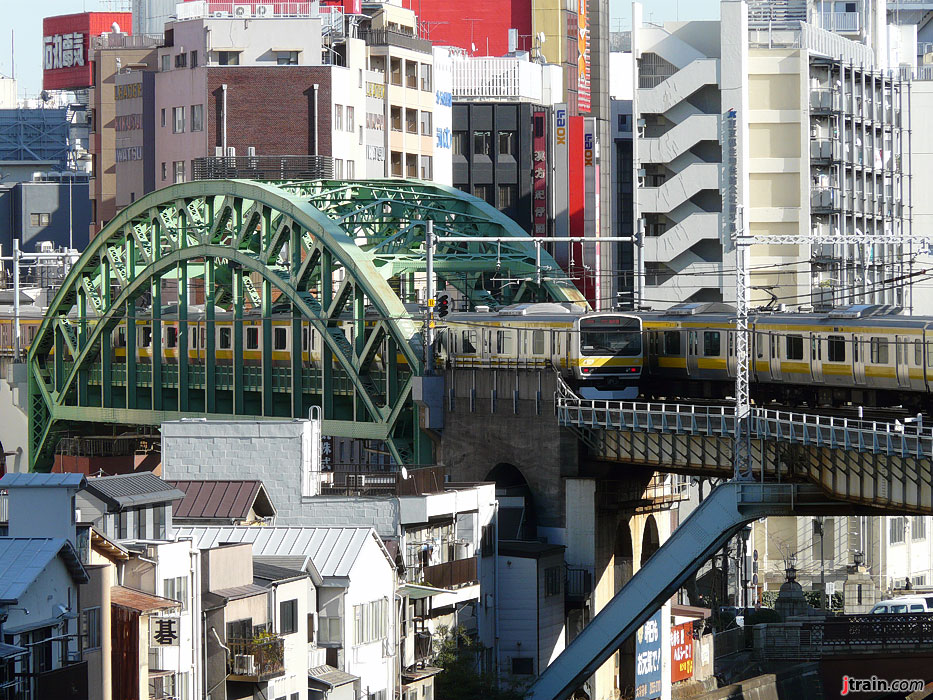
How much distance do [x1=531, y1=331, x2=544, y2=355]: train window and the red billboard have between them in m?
95.9

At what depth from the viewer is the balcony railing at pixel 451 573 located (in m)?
59.8

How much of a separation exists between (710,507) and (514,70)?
67.0 m

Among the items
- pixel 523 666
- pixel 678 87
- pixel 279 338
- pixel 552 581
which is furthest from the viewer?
pixel 678 87

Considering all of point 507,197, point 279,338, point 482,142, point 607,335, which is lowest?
point 607,335

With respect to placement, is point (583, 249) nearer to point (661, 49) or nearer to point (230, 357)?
point (661, 49)

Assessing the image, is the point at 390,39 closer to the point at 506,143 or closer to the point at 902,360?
the point at 506,143

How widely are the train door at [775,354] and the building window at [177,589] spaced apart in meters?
28.4

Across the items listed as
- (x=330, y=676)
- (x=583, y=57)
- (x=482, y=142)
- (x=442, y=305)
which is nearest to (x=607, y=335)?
(x=442, y=305)

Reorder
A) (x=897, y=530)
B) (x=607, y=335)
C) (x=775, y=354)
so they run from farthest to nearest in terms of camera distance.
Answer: (x=897, y=530) < (x=607, y=335) < (x=775, y=354)

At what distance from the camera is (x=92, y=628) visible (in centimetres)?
4103

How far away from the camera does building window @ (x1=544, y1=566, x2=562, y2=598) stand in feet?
218

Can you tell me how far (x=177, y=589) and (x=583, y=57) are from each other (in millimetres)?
92253

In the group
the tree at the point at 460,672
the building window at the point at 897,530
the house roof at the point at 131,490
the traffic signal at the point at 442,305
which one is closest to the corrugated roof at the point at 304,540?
the house roof at the point at 131,490

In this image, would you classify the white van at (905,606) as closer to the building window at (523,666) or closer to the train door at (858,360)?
the train door at (858,360)
